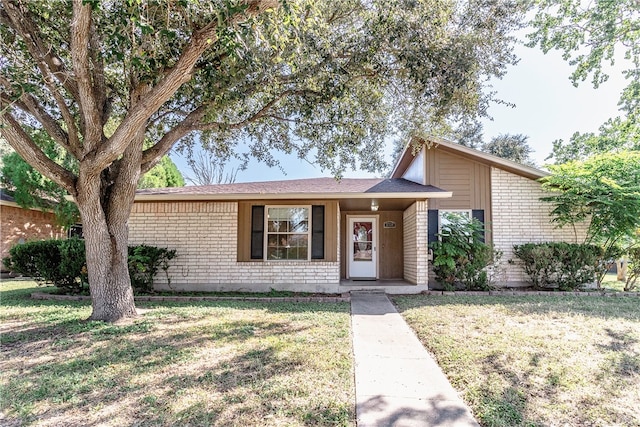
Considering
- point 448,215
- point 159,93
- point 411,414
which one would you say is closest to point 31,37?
point 159,93

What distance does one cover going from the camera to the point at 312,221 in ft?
30.8

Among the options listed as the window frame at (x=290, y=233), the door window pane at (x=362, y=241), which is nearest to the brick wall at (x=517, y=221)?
the door window pane at (x=362, y=241)

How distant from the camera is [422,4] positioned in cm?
537

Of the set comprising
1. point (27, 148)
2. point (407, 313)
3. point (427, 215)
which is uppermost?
point (27, 148)

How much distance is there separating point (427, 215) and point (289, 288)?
429 cm

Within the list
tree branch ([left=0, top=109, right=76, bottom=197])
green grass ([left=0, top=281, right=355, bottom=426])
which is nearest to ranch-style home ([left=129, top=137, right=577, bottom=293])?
green grass ([left=0, top=281, right=355, bottom=426])

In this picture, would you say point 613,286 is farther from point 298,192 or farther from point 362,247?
point 298,192

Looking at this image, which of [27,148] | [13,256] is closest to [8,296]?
[13,256]

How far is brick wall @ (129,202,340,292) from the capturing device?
30.1 feet

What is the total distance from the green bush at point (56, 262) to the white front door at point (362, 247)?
755cm

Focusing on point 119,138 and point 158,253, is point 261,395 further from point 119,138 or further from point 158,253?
point 158,253

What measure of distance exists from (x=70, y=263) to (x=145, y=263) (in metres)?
1.74

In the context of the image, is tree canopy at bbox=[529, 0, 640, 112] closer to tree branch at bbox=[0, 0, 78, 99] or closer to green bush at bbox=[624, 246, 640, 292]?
green bush at bbox=[624, 246, 640, 292]

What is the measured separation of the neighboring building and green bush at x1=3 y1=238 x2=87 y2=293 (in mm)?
5638
